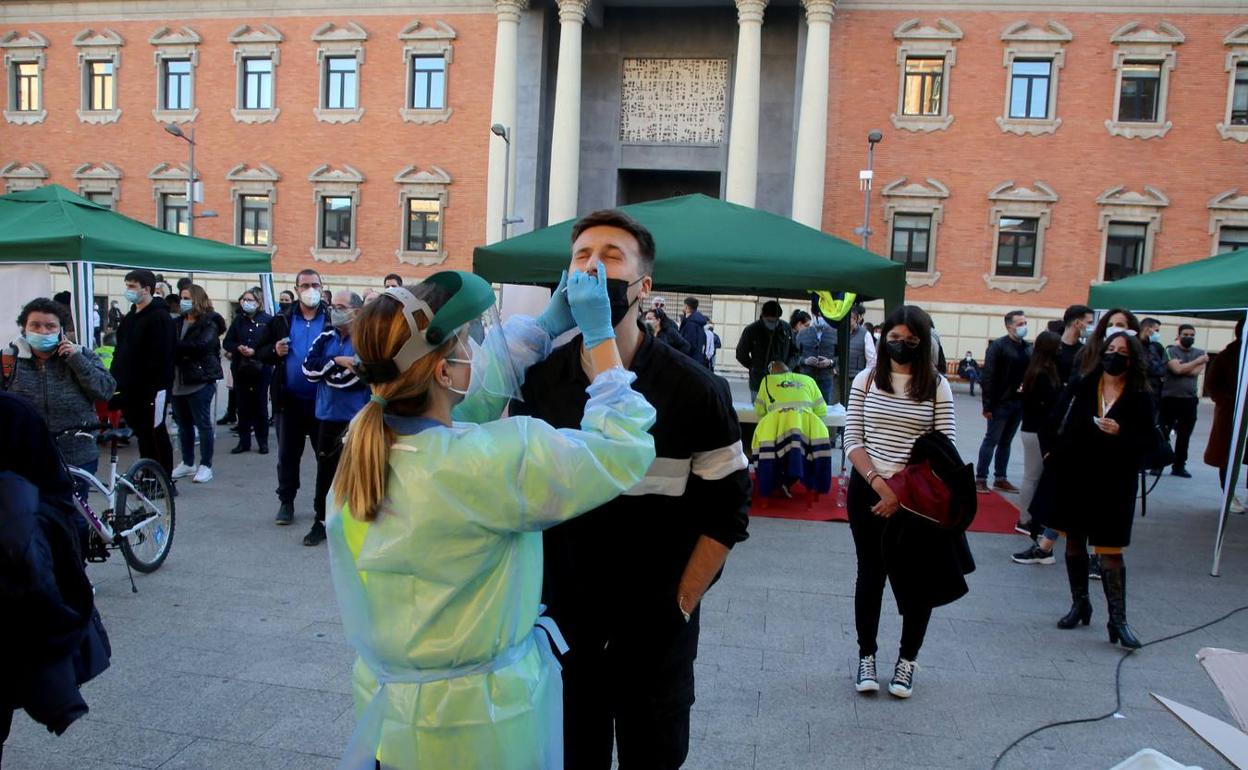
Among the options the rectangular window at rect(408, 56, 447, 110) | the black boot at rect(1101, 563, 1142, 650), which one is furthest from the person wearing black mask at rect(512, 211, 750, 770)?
the rectangular window at rect(408, 56, 447, 110)

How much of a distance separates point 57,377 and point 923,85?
88.5 feet

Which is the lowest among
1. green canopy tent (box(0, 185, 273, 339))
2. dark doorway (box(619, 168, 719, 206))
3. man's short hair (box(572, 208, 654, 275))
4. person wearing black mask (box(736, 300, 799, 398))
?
person wearing black mask (box(736, 300, 799, 398))

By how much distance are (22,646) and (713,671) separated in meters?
3.05

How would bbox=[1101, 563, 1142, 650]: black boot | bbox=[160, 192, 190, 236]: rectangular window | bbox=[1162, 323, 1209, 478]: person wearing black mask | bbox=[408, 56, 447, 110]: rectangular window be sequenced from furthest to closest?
bbox=[160, 192, 190, 236]: rectangular window < bbox=[408, 56, 447, 110]: rectangular window < bbox=[1162, 323, 1209, 478]: person wearing black mask < bbox=[1101, 563, 1142, 650]: black boot

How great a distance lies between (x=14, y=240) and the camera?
797 centimetres

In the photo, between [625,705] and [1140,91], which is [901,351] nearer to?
[625,705]

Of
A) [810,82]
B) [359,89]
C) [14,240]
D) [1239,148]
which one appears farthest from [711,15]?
[14,240]

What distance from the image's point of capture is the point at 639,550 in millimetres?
2379

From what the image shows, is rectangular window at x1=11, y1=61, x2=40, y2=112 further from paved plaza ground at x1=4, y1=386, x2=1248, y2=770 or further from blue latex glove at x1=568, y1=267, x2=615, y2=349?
blue latex glove at x1=568, y1=267, x2=615, y2=349

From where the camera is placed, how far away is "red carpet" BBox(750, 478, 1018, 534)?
8.02 metres

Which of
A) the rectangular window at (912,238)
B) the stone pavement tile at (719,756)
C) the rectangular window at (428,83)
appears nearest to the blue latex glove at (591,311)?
the stone pavement tile at (719,756)

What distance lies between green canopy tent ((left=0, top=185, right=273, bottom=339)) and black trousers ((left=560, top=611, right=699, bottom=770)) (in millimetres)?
7634

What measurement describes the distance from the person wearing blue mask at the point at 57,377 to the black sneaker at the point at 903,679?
485cm

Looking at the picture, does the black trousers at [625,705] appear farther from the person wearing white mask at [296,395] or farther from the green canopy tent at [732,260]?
the person wearing white mask at [296,395]
